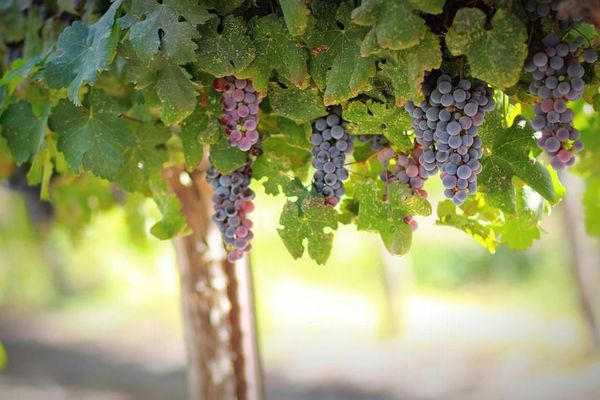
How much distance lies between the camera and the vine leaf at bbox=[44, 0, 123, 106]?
0.90m

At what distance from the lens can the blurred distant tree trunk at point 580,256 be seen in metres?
4.14

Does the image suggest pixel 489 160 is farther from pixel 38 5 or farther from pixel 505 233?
pixel 38 5

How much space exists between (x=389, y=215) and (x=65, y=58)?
1.60 ft

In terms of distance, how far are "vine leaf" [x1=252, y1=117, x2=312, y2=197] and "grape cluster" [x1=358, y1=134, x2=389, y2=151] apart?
0.08 meters

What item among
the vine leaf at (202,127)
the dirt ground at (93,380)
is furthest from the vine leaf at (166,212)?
the dirt ground at (93,380)

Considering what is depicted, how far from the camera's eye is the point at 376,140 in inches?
40.9

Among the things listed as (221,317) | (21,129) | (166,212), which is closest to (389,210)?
(166,212)

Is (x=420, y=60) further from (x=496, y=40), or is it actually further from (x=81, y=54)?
(x=81, y=54)

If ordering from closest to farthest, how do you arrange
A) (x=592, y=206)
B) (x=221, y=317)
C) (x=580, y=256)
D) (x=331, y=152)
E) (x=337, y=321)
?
(x=331, y=152), (x=592, y=206), (x=221, y=317), (x=580, y=256), (x=337, y=321)

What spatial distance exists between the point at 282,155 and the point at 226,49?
22 cm

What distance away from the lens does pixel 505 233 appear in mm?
1143

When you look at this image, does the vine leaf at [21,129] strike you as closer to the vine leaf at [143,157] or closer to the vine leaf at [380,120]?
the vine leaf at [143,157]

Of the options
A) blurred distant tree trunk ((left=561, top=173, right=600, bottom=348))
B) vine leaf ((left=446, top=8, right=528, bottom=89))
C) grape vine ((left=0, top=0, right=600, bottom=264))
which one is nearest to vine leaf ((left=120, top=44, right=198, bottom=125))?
grape vine ((left=0, top=0, right=600, bottom=264))

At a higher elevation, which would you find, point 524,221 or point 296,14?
point 296,14
